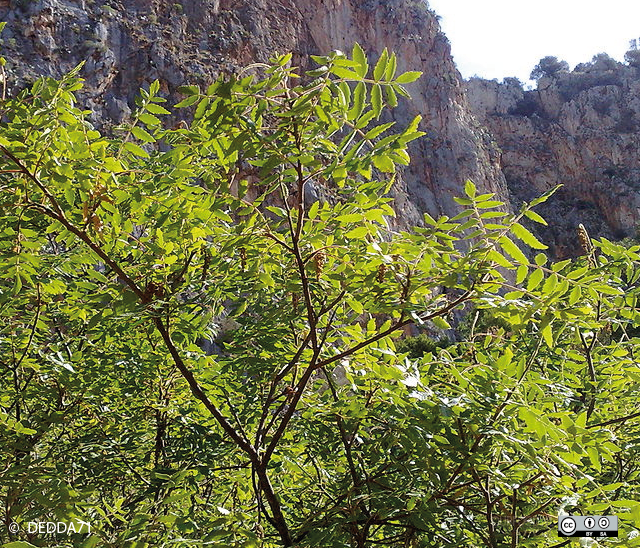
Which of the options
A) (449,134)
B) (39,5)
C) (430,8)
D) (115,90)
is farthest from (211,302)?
(430,8)

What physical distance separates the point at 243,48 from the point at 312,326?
87.4ft

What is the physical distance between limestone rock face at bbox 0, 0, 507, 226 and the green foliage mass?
1452 centimetres

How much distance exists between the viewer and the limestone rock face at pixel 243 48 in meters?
20.0

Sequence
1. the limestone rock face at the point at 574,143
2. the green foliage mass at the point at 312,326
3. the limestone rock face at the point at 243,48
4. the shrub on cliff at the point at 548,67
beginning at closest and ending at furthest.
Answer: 1. the green foliage mass at the point at 312,326
2. the limestone rock face at the point at 243,48
3. the limestone rock face at the point at 574,143
4. the shrub on cliff at the point at 548,67

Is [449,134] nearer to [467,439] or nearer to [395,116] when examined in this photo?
[395,116]

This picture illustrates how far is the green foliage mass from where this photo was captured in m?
1.19

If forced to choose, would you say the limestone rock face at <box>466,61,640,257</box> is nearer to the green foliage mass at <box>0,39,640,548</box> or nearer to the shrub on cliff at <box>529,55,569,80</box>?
the shrub on cliff at <box>529,55,569,80</box>

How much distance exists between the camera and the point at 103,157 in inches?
57.9

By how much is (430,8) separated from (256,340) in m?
40.3

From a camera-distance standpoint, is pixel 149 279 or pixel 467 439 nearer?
pixel 467 439

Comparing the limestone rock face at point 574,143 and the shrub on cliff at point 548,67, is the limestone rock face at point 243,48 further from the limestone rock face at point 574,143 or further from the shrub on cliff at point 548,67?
the shrub on cliff at point 548,67

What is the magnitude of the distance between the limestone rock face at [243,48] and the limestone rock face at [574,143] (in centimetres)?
539

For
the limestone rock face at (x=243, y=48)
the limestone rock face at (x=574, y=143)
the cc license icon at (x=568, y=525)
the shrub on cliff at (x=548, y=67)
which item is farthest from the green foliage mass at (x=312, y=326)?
the shrub on cliff at (x=548, y=67)

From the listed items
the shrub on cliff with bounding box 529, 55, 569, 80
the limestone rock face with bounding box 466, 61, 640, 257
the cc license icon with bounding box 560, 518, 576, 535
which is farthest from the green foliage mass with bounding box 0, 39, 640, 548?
the shrub on cliff with bounding box 529, 55, 569, 80
